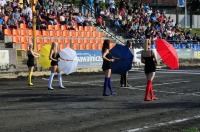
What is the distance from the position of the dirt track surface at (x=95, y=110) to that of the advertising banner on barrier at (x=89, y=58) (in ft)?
40.9

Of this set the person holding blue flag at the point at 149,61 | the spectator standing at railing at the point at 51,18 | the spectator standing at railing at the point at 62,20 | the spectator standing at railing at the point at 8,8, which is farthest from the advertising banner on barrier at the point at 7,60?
the person holding blue flag at the point at 149,61

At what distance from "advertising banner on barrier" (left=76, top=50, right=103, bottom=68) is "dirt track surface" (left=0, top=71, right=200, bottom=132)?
12.5 metres

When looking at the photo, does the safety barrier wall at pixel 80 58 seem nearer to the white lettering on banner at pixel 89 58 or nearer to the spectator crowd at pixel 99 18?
the white lettering on banner at pixel 89 58

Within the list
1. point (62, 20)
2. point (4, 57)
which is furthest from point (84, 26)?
point (4, 57)

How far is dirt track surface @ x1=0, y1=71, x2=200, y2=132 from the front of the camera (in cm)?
1018

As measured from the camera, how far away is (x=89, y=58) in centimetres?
3108

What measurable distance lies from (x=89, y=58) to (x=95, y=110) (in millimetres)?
18709

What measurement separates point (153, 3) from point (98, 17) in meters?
35.3

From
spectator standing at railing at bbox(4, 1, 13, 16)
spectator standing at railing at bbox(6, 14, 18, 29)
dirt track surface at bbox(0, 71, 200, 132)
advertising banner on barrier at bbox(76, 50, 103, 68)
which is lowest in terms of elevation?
dirt track surface at bbox(0, 71, 200, 132)

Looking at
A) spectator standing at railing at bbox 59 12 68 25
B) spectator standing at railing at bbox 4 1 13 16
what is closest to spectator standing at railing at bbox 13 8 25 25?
spectator standing at railing at bbox 4 1 13 16

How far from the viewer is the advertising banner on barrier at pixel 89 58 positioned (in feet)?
99.6

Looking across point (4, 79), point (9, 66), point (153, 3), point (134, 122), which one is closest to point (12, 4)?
point (9, 66)

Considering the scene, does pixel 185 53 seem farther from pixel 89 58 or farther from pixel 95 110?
pixel 95 110

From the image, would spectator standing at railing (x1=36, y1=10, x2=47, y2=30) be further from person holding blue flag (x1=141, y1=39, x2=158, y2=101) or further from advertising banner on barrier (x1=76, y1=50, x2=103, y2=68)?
person holding blue flag (x1=141, y1=39, x2=158, y2=101)
